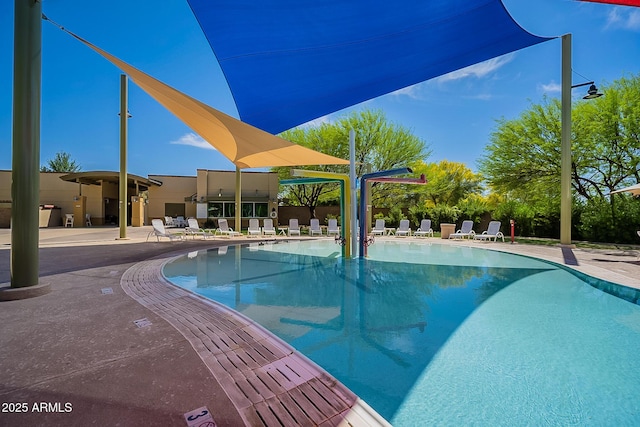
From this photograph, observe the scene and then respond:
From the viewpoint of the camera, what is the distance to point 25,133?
406cm

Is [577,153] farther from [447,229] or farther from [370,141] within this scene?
[370,141]

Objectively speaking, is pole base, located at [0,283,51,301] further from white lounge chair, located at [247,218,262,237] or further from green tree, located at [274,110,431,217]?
green tree, located at [274,110,431,217]

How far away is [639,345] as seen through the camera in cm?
336

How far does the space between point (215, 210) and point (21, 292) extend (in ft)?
62.8

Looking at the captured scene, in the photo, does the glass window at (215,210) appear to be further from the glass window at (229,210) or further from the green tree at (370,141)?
the green tree at (370,141)

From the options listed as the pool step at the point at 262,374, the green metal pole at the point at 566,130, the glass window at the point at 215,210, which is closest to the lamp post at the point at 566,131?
the green metal pole at the point at 566,130

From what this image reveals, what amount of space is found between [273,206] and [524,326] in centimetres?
2008

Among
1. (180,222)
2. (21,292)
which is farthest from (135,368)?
(180,222)

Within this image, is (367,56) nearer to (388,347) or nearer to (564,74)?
(388,347)

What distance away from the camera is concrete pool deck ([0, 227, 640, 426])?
6.05 feet

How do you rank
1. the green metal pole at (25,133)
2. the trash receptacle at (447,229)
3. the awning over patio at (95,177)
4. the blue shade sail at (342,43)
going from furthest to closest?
1. the awning over patio at (95,177)
2. the trash receptacle at (447,229)
3. the blue shade sail at (342,43)
4. the green metal pole at (25,133)

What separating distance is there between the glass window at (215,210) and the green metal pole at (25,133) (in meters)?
19.0

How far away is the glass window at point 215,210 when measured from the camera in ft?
74.8

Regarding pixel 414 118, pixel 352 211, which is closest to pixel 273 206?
pixel 414 118
